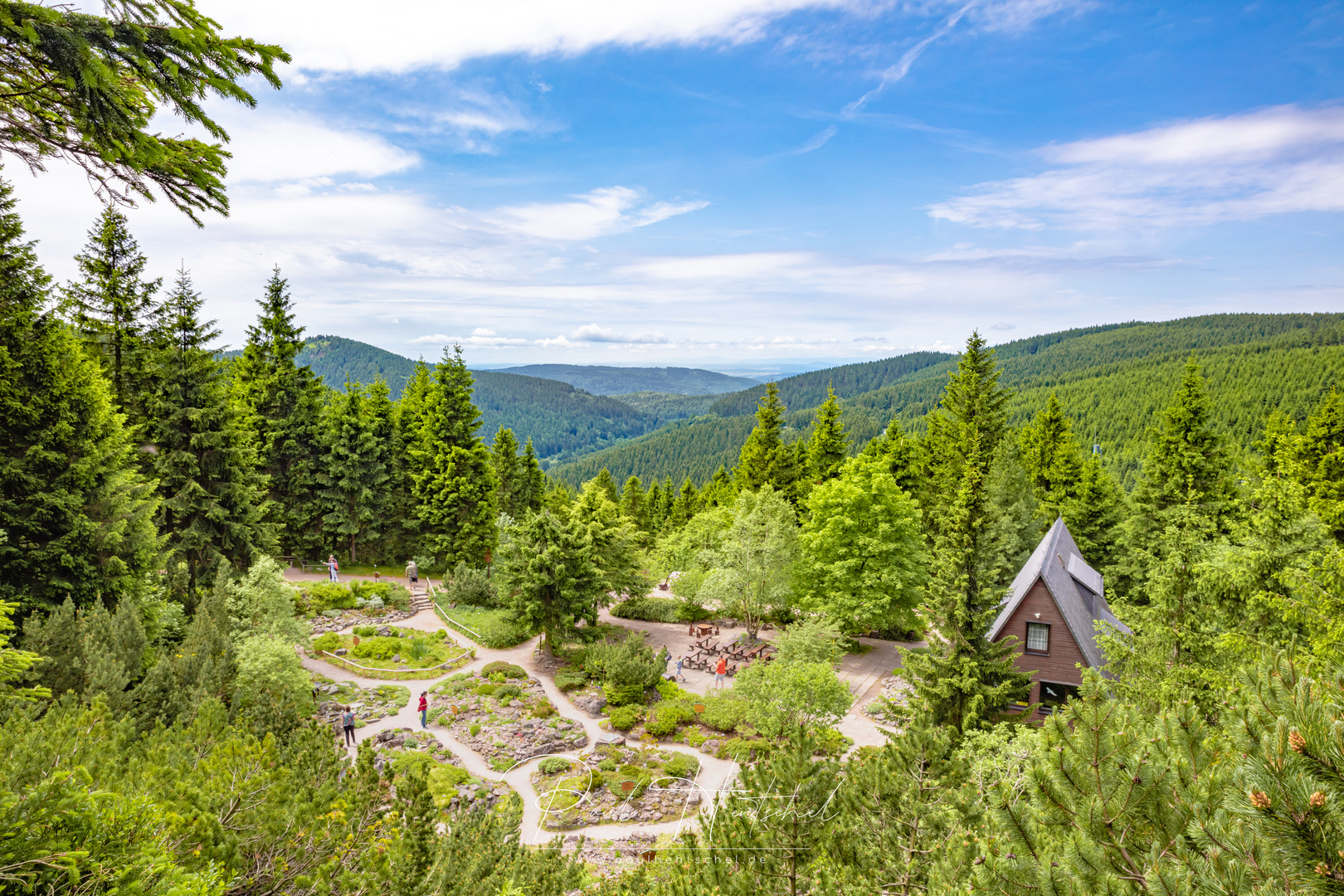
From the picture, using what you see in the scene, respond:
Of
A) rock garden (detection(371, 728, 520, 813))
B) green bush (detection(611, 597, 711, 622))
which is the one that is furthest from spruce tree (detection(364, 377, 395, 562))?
rock garden (detection(371, 728, 520, 813))

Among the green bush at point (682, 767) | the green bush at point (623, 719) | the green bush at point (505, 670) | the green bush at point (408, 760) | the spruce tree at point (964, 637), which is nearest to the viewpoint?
the spruce tree at point (964, 637)

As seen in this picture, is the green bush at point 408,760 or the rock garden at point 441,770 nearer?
the rock garden at point 441,770

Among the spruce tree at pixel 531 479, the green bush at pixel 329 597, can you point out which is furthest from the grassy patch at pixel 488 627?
the spruce tree at pixel 531 479

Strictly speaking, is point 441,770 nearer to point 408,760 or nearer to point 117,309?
point 408,760

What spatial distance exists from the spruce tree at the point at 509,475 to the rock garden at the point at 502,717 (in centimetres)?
2601

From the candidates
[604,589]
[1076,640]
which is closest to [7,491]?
[604,589]

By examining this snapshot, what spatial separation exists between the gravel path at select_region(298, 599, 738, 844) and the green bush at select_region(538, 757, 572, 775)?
33 cm

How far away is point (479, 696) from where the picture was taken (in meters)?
20.5

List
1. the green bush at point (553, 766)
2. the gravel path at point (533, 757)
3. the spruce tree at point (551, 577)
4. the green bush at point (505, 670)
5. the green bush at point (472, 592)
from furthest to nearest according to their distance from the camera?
the green bush at point (472, 592) → the spruce tree at point (551, 577) → the green bush at point (505, 670) → the green bush at point (553, 766) → the gravel path at point (533, 757)

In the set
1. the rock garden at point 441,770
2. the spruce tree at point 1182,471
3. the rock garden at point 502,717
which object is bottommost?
the rock garden at point 502,717

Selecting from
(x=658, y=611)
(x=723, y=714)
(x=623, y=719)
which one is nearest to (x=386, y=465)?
(x=658, y=611)

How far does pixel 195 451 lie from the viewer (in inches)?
947

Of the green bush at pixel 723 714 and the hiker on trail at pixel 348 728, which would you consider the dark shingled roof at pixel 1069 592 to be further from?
the hiker on trail at pixel 348 728

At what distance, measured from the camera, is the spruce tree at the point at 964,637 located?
14.6 m
